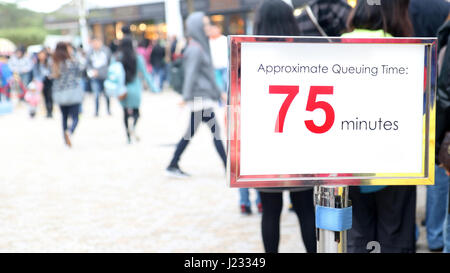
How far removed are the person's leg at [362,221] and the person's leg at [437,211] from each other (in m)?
0.84

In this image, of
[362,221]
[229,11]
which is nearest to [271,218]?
[362,221]

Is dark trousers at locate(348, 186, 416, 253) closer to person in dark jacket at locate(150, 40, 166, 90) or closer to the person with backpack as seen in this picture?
the person with backpack

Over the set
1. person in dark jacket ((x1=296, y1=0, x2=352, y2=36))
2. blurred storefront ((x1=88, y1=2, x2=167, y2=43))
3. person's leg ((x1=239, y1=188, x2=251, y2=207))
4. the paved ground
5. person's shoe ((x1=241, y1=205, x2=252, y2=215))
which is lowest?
the paved ground

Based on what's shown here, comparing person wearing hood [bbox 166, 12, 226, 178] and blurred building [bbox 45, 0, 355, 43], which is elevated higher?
blurred building [bbox 45, 0, 355, 43]

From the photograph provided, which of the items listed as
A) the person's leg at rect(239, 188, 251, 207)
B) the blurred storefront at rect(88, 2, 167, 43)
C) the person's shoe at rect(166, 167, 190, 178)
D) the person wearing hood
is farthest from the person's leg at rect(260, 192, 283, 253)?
the blurred storefront at rect(88, 2, 167, 43)

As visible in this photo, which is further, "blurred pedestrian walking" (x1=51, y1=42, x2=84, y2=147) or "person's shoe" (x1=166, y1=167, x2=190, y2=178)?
"blurred pedestrian walking" (x1=51, y1=42, x2=84, y2=147)

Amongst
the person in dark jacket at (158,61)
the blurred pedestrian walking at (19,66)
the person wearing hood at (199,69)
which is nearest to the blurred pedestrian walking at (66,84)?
the person wearing hood at (199,69)

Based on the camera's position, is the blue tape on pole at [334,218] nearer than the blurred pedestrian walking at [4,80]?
Yes

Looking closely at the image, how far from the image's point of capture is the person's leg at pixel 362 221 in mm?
3322

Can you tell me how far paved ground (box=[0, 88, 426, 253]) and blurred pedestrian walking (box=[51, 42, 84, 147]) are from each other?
579 millimetres

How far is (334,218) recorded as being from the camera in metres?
1.79

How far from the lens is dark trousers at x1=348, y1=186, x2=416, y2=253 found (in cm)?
328

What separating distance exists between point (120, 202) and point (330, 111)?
4.27m

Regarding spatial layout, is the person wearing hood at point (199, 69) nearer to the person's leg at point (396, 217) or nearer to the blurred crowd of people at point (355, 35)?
the blurred crowd of people at point (355, 35)
